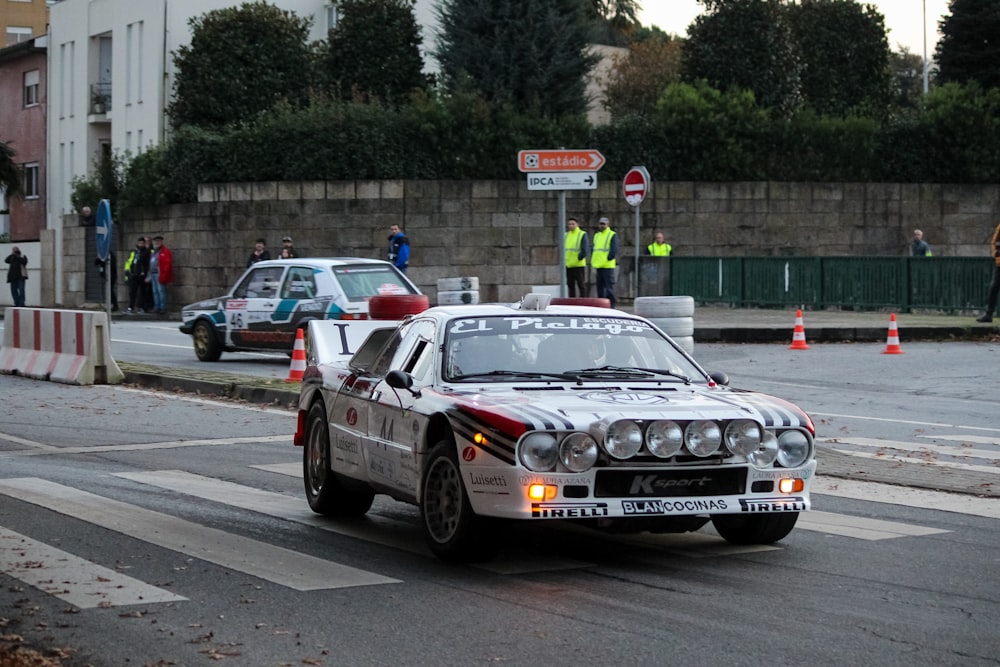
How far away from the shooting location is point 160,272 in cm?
3834

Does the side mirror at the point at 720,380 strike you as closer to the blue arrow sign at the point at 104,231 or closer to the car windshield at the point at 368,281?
the car windshield at the point at 368,281

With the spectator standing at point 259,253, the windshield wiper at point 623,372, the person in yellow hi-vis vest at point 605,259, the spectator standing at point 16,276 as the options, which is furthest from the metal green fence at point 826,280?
the windshield wiper at point 623,372

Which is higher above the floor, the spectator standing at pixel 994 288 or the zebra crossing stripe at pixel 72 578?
the spectator standing at pixel 994 288

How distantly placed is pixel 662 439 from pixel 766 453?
606mm

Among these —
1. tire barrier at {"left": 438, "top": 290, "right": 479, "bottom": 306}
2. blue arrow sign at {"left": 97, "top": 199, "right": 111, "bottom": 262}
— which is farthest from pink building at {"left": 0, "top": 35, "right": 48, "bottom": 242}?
tire barrier at {"left": 438, "top": 290, "right": 479, "bottom": 306}

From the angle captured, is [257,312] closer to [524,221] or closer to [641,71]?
[524,221]

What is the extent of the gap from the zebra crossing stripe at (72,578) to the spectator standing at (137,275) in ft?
100

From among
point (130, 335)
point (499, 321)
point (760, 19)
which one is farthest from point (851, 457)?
point (760, 19)

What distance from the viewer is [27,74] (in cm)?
5694

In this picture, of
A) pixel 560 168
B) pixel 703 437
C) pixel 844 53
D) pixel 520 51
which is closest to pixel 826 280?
pixel 560 168

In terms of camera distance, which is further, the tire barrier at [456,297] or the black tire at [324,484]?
the tire barrier at [456,297]

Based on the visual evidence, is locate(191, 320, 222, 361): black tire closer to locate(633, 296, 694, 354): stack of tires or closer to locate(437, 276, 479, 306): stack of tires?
locate(437, 276, 479, 306): stack of tires

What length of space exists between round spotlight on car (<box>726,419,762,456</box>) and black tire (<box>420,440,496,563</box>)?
3.96 feet

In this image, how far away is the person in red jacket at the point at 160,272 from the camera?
125ft
